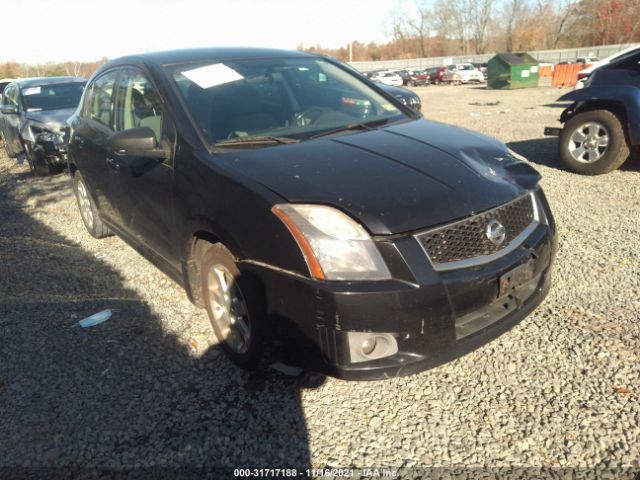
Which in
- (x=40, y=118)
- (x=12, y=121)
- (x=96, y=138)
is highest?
(x=96, y=138)

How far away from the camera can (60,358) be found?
3.07 meters

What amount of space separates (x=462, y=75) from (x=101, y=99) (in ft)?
127

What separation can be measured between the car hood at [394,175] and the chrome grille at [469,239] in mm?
45

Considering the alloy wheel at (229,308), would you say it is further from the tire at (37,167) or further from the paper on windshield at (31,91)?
the paper on windshield at (31,91)

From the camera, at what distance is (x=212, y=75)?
10.5 ft

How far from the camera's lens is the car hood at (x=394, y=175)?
2.20 m

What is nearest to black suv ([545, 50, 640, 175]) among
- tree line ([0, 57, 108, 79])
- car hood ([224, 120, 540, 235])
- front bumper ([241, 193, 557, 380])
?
car hood ([224, 120, 540, 235])

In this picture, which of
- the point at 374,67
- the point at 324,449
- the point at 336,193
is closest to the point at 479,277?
the point at 336,193

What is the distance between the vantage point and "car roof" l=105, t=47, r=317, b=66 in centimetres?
335

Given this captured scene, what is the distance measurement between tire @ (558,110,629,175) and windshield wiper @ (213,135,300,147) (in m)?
5.04

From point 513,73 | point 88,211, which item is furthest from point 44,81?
point 513,73

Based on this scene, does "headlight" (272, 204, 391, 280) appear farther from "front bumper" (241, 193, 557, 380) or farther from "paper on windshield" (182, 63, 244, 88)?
"paper on windshield" (182, 63, 244, 88)

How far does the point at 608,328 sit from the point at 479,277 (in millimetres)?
1374

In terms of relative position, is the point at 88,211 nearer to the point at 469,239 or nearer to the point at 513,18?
the point at 469,239
